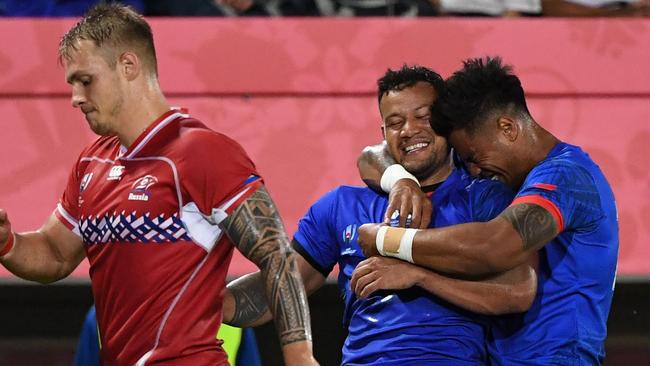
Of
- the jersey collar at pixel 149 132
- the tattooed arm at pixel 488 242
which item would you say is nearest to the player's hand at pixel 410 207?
→ the tattooed arm at pixel 488 242

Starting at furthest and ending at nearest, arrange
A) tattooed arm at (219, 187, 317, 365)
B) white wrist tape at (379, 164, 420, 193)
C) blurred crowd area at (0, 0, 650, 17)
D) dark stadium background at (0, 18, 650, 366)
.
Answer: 1. blurred crowd area at (0, 0, 650, 17)
2. dark stadium background at (0, 18, 650, 366)
3. white wrist tape at (379, 164, 420, 193)
4. tattooed arm at (219, 187, 317, 365)

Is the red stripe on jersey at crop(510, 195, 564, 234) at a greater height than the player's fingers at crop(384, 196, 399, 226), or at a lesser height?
greater

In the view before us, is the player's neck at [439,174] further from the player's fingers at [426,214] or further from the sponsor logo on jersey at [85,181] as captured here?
the sponsor logo on jersey at [85,181]

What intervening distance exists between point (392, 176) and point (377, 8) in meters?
1.94

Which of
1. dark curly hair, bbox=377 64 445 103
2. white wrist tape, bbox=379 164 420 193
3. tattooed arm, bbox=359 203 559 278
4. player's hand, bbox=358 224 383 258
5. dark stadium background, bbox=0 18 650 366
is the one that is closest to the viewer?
tattooed arm, bbox=359 203 559 278

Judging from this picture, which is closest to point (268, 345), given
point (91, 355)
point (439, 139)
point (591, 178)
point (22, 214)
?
point (91, 355)

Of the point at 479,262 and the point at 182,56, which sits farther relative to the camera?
the point at 182,56

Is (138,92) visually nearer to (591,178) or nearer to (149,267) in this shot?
(149,267)

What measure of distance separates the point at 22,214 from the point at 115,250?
2.06 m

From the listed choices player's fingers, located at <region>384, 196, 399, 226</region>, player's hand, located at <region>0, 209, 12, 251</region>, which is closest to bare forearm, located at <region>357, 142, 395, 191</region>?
player's fingers, located at <region>384, 196, 399, 226</region>

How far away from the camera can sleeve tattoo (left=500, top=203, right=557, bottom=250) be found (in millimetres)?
2994

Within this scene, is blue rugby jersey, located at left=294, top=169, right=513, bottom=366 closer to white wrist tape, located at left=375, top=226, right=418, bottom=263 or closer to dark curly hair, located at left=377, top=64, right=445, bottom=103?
white wrist tape, located at left=375, top=226, right=418, bottom=263

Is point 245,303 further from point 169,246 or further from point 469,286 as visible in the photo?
point 469,286

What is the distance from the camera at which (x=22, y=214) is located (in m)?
4.72
